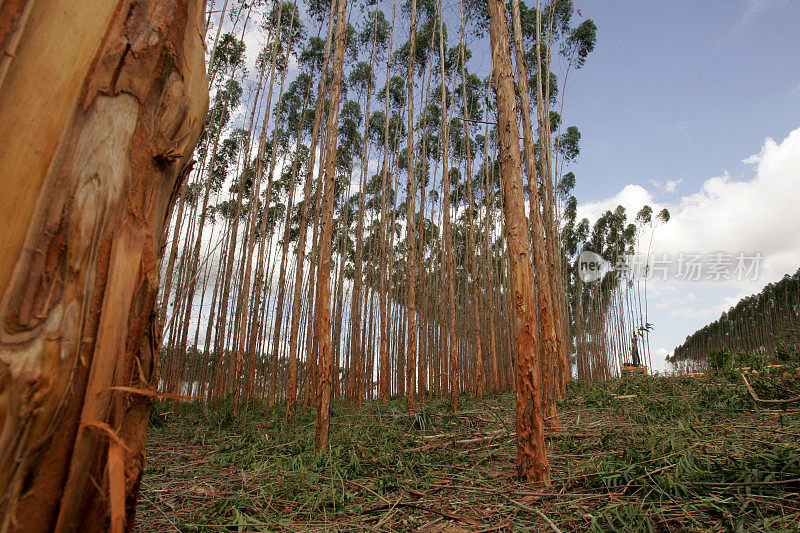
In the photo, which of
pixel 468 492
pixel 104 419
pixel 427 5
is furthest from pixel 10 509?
pixel 427 5

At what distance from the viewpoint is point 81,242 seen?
0.70 metres

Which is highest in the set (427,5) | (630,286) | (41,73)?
(427,5)

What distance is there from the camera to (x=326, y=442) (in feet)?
13.1

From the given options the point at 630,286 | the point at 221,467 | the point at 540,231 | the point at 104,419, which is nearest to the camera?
the point at 104,419

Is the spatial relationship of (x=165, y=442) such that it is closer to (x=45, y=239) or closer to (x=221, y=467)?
(x=221, y=467)

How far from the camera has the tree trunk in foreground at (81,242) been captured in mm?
604

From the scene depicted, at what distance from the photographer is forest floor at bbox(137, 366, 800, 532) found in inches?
77.2

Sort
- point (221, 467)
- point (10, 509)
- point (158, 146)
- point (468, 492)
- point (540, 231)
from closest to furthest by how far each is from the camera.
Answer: point (10, 509) < point (158, 146) < point (468, 492) < point (221, 467) < point (540, 231)

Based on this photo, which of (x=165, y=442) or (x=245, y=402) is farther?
(x=245, y=402)

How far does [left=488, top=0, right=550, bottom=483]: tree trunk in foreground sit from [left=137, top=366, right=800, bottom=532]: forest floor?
0.24 m

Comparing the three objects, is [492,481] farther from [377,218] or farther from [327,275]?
[377,218]

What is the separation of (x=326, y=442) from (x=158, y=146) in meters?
3.73

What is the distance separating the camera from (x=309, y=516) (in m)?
2.33

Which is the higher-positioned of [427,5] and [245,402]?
[427,5]
